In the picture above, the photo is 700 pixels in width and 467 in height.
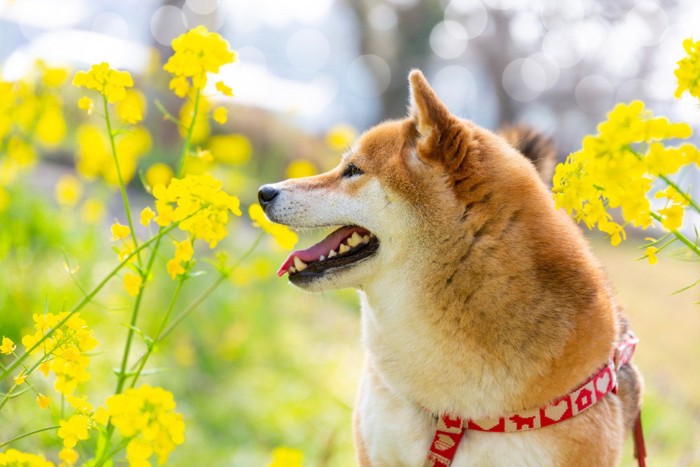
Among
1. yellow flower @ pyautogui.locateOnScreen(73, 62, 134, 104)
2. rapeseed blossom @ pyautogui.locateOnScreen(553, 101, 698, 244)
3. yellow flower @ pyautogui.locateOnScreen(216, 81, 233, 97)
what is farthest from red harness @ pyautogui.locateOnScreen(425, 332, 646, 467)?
yellow flower @ pyautogui.locateOnScreen(73, 62, 134, 104)

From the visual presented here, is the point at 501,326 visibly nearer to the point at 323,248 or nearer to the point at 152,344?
the point at 323,248

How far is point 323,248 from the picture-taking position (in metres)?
2.24

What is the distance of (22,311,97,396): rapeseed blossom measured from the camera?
4.99 ft

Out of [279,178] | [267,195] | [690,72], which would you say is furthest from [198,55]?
[279,178]

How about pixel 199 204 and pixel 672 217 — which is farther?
pixel 199 204

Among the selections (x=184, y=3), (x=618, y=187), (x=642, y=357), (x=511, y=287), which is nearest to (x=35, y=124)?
(x=511, y=287)

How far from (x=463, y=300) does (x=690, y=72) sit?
32.4 inches

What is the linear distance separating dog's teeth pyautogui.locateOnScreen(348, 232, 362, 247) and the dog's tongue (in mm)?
13

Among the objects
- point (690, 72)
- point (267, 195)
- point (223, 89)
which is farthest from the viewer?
point (267, 195)

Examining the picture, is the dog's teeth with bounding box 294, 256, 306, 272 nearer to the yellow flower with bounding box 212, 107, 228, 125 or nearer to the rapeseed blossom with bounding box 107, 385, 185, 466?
the yellow flower with bounding box 212, 107, 228, 125

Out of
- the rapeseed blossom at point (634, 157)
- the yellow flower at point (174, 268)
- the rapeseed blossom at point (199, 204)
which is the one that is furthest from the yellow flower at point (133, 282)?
the rapeseed blossom at point (634, 157)

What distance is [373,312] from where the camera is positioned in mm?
2184

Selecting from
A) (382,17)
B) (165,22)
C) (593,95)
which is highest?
(165,22)

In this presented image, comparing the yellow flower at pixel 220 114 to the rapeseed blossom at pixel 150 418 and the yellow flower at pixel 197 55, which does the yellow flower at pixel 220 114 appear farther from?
the rapeseed blossom at pixel 150 418
